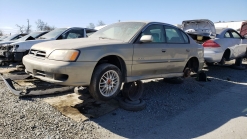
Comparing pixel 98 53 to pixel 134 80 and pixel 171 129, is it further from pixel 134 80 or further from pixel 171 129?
pixel 171 129

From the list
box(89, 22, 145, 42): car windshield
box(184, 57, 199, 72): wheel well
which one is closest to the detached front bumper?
box(89, 22, 145, 42): car windshield

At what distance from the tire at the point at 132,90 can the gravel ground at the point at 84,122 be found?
12.5 inches

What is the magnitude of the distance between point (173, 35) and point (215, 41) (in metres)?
2.80

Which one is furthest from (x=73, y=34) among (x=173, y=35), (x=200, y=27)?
(x=200, y=27)

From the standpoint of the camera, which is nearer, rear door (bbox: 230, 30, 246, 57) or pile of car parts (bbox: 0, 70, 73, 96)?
pile of car parts (bbox: 0, 70, 73, 96)

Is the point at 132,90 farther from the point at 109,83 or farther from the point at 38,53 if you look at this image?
the point at 38,53

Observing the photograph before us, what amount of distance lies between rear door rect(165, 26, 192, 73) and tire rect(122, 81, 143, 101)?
3.11 feet

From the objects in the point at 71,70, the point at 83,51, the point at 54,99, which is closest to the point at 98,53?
the point at 83,51

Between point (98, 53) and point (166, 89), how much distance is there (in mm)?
2650

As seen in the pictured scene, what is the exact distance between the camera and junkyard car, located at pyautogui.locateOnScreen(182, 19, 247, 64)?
22.9ft

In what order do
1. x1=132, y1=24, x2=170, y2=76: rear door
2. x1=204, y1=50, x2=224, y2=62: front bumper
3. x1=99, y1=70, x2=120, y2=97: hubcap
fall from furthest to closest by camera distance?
x1=204, y1=50, x2=224, y2=62: front bumper → x1=132, y1=24, x2=170, y2=76: rear door → x1=99, y1=70, x2=120, y2=97: hubcap

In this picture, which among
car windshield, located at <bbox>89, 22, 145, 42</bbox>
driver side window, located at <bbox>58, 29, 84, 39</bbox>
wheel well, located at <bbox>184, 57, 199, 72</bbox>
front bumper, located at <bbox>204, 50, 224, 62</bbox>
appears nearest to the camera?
car windshield, located at <bbox>89, 22, 145, 42</bbox>

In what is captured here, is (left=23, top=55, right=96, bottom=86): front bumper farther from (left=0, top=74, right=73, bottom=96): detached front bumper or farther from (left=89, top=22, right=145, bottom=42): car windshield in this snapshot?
(left=89, top=22, right=145, bottom=42): car windshield

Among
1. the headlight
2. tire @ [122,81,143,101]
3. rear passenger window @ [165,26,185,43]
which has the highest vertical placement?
rear passenger window @ [165,26,185,43]
